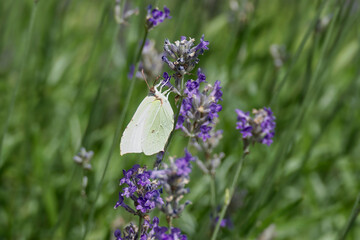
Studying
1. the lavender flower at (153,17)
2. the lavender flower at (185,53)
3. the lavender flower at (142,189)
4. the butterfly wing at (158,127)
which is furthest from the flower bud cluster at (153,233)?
the lavender flower at (153,17)

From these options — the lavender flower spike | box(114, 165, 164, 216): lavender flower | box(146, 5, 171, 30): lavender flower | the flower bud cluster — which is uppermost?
box(146, 5, 171, 30): lavender flower

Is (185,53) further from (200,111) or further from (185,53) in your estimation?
(200,111)

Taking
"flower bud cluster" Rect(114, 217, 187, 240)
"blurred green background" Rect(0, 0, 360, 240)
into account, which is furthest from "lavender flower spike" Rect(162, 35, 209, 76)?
"blurred green background" Rect(0, 0, 360, 240)

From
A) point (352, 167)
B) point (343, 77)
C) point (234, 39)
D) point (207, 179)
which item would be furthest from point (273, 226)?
point (343, 77)

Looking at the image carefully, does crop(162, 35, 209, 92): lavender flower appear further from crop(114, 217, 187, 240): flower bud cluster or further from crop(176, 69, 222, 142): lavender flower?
crop(114, 217, 187, 240): flower bud cluster

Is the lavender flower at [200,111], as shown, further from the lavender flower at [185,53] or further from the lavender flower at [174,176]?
the lavender flower at [174,176]
